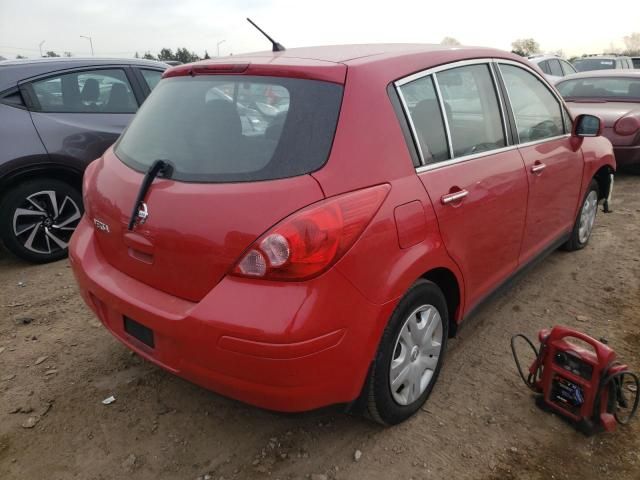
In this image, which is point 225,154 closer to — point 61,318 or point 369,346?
point 369,346

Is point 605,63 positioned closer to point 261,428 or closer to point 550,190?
point 550,190

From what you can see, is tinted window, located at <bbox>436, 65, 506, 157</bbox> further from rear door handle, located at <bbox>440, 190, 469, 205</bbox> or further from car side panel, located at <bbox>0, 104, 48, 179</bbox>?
car side panel, located at <bbox>0, 104, 48, 179</bbox>

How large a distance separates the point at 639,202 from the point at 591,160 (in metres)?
2.49

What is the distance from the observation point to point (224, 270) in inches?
73.5

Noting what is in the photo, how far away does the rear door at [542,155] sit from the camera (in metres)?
3.07

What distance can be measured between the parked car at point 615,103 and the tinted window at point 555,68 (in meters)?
4.84

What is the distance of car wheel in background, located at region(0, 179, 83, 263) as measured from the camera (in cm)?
417

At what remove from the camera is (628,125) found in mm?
6508

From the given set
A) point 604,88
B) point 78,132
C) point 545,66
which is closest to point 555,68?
point 545,66

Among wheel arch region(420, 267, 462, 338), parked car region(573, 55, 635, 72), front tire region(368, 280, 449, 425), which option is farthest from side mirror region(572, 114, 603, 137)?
parked car region(573, 55, 635, 72)

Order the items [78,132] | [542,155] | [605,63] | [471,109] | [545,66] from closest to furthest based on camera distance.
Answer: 1. [471,109]
2. [542,155]
3. [78,132]
4. [545,66]
5. [605,63]

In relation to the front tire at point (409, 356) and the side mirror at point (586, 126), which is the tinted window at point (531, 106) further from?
the front tire at point (409, 356)

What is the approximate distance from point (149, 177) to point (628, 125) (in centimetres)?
645

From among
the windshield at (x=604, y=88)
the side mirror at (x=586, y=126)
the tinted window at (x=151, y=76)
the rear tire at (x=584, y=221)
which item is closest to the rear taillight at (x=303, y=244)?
the side mirror at (x=586, y=126)
